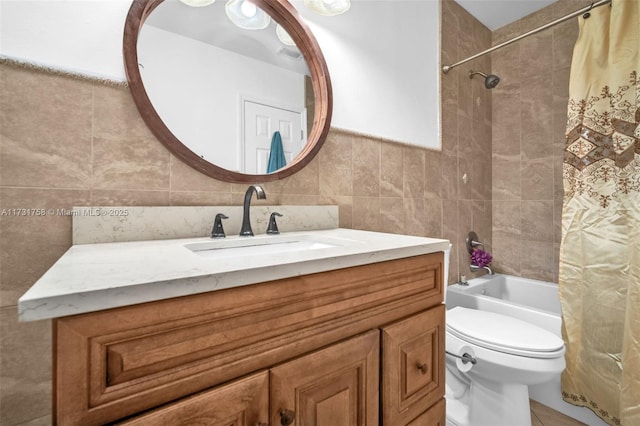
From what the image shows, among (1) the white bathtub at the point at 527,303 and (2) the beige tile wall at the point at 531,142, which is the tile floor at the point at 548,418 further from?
(2) the beige tile wall at the point at 531,142

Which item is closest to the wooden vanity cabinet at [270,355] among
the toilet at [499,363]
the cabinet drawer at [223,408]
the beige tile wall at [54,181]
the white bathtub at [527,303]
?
the cabinet drawer at [223,408]

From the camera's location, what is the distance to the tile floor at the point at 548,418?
1446 millimetres

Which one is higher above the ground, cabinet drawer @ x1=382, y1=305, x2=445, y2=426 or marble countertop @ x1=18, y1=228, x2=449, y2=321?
marble countertop @ x1=18, y1=228, x2=449, y2=321

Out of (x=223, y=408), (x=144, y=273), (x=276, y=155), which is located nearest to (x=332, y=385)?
(x=223, y=408)

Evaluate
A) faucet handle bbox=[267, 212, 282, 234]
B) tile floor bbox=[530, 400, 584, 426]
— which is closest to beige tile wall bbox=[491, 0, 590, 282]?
tile floor bbox=[530, 400, 584, 426]

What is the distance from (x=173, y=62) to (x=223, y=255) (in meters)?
0.66

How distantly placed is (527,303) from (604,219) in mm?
877

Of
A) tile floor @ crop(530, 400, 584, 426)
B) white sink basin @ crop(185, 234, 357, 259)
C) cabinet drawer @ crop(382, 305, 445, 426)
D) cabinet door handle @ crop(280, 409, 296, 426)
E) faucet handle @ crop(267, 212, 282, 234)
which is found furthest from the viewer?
tile floor @ crop(530, 400, 584, 426)

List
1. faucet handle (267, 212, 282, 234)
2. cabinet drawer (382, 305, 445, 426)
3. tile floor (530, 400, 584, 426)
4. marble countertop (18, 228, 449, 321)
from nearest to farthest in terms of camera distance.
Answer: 1. marble countertop (18, 228, 449, 321)
2. cabinet drawer (382, 305, 445, 426)
3. faucet handle (267, 212, 282, 234)
4. tile floor (530, 400, 584, 426)

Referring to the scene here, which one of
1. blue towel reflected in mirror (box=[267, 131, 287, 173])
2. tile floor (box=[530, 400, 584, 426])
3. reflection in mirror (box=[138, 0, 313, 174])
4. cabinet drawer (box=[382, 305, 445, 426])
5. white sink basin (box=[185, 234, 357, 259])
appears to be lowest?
tile floor (box=[530, 400, 584, 426])

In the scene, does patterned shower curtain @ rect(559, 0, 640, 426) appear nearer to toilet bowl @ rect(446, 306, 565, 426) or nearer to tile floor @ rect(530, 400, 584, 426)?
tile floor @ rect(530, 400, 584, 426)

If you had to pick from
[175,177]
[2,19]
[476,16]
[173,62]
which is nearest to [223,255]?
[175,177]

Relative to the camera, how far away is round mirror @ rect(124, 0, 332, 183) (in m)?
0.92

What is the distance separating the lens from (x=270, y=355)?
0.54m
